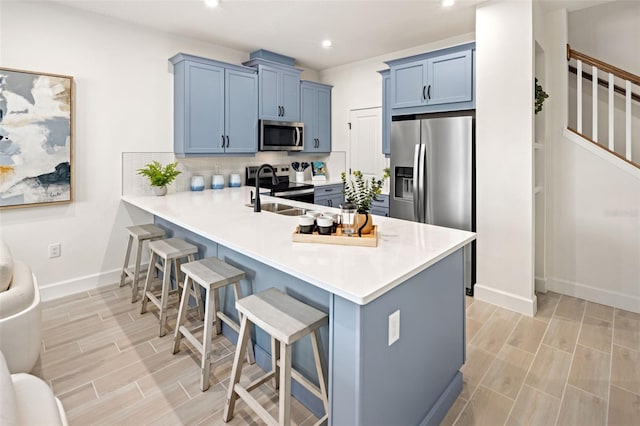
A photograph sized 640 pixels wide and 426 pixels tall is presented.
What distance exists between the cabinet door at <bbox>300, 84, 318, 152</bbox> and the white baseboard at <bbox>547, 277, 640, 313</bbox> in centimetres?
344

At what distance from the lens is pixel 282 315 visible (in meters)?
1.53

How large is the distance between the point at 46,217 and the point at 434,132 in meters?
3.70

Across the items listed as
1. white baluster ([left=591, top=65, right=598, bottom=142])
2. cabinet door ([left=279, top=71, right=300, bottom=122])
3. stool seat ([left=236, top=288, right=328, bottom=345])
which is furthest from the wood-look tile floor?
cabinet door ([left=279, top=71, right=300, bottom=122])

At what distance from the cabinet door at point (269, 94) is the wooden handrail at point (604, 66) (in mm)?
3161

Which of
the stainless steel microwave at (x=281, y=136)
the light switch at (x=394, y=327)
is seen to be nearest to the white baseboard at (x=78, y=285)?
the stainless steel microwave at (x=281, y=136)

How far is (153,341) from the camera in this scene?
249cm

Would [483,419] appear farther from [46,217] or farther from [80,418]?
[46,217]

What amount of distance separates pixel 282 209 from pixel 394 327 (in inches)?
67.1

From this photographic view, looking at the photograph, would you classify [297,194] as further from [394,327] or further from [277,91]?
[394,327]

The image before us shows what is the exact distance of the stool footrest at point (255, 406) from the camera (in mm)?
1517

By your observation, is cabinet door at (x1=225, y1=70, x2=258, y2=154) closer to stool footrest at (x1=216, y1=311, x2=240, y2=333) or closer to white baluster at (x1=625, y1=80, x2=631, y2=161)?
stool footrest at (x1=216, y1=311, x2=240, y2=333)

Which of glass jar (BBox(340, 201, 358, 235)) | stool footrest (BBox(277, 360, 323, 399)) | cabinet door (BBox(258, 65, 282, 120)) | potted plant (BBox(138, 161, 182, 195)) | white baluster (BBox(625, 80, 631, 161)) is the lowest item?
stool footrest (BBox(277, 360, 323, 399))

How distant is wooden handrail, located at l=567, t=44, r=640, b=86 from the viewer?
2.86 metres

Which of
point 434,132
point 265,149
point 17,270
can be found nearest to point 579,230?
point 434,132
